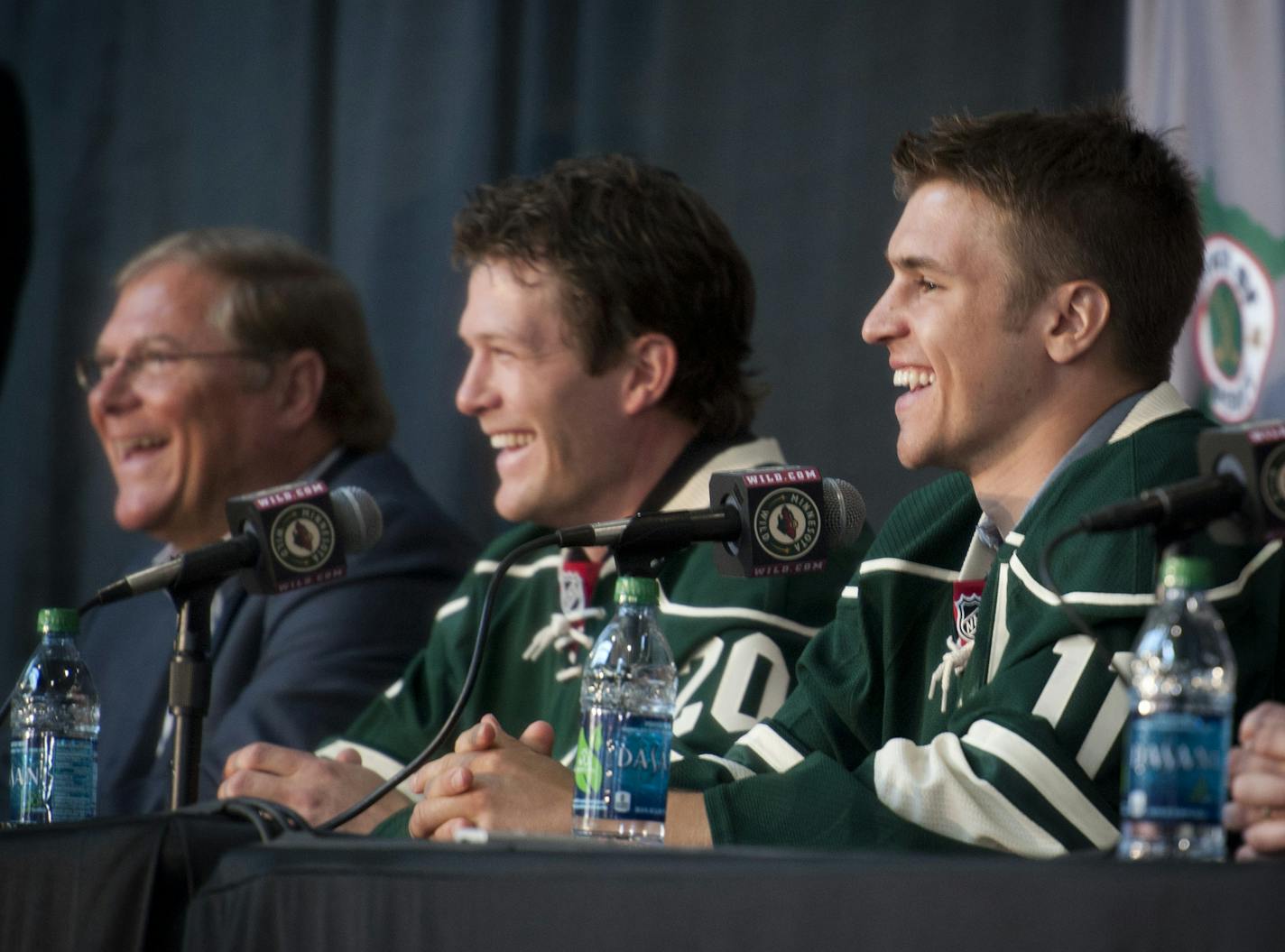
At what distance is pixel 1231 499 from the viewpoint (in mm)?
1325

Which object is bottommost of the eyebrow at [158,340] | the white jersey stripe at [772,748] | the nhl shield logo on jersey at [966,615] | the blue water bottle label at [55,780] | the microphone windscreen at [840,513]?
the blue water bottle label at [55,780]

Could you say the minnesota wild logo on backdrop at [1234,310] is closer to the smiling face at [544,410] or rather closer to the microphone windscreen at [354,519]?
the smiling face at [544,410]

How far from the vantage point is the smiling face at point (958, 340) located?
2033mm

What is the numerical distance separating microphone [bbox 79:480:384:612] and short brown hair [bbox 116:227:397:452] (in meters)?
1.54

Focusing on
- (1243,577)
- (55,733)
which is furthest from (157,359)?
(1243,577)

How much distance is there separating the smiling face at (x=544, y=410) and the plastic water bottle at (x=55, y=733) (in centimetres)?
72

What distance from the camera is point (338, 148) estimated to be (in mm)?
3859

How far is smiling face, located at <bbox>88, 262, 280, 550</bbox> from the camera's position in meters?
3.48

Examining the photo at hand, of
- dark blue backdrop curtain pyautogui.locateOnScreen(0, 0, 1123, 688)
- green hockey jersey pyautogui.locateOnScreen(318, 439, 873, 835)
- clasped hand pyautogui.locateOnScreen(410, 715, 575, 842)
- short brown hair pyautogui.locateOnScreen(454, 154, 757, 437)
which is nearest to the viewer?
clasped hand pyautogui.locateOnScreen(410, 715, 575, 842)

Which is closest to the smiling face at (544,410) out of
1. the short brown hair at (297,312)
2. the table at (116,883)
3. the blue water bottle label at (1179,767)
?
the short brown hair at (297,312)

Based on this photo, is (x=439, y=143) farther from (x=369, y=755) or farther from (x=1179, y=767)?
(x=1179, y=767)

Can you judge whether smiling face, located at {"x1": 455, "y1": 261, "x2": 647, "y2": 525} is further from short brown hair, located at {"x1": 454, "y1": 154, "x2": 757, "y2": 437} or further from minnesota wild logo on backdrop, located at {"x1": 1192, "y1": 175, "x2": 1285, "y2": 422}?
minnesota wild logo on backdrop, located at {"x1": 1192, "y1": 175, "x2": 1285, "y2": 422}

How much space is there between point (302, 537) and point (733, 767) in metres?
0.54

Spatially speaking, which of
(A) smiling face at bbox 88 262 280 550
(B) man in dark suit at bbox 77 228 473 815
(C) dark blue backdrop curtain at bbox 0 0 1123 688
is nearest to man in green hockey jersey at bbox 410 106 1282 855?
(C) dark blue backdrop curtain at bbox 0 0 1123 688
